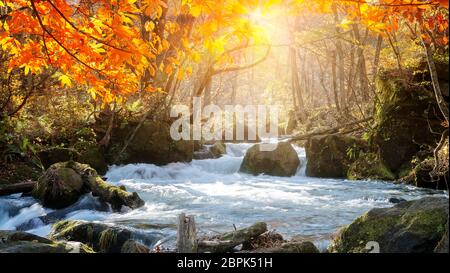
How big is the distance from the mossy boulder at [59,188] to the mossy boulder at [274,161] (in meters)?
7.93

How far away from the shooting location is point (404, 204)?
19.4 feet

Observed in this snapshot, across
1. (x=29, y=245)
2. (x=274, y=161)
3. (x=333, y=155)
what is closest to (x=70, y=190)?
(x=29, y=245)

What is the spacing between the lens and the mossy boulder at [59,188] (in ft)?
31.8

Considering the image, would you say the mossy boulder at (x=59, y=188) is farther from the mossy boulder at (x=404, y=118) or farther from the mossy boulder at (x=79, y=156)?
the mossy boulder at (x=404, y=118)

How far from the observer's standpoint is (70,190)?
9.83 meters

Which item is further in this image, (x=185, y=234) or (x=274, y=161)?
(x=274, y=161)

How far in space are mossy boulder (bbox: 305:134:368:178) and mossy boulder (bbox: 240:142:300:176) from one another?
712mm

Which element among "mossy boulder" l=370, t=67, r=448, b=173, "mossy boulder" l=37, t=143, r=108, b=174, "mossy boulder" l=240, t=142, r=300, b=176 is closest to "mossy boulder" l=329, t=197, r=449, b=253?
"mossy boulder" l=370, t=67, r=448, b=173

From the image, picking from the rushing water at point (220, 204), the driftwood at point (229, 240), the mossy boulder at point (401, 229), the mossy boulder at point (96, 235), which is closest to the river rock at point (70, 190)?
the rushing water at point (220, 204)

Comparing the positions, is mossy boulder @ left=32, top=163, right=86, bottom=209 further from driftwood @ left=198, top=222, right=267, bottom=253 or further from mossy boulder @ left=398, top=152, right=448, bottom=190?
mossy boulder @ left=398, top=152, right=448, bottom=190

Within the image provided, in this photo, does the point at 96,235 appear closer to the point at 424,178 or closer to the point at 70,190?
the point at 70,190

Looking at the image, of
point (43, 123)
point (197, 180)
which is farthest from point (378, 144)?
point (43, 123)

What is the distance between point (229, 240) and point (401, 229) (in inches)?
93.9
